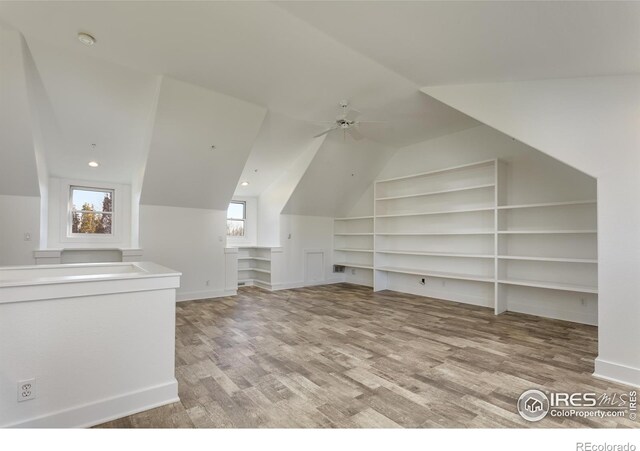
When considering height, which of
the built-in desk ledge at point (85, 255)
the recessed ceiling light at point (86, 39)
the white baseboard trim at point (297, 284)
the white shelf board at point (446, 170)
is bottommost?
the white baseboard trim at point (297, 284)

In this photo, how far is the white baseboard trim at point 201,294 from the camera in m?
5.67

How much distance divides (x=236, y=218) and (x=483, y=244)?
5.60m

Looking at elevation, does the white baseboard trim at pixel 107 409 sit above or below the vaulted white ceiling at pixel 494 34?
below

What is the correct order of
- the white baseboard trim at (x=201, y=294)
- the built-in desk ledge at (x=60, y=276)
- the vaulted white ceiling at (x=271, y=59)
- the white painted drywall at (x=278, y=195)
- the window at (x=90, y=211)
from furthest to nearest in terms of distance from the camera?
the white painted drywall at (x=278, y=195) → the window at (x=90, y=211) → the white baseboard trim at (x=201, y=294) → the vaulted white ceiling at (x=271, y=59) → the built-in desk ledge at (x=60, y=276)

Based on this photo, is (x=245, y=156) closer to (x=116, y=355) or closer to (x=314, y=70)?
(x=314, y=70)

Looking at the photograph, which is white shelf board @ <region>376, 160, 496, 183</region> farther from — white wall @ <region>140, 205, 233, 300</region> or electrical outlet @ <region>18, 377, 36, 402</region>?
electrical outlet @ <region>18, 377, 36, 402</region>

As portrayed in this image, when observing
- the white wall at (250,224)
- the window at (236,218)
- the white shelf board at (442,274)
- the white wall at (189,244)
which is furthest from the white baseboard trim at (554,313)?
the window at (236,218)

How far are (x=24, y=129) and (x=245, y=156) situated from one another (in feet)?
8.96

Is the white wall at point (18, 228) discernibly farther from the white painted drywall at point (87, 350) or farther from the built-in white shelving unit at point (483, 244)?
the built-in white shelving unit at point (483, 244)

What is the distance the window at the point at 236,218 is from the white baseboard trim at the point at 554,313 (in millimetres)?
6036

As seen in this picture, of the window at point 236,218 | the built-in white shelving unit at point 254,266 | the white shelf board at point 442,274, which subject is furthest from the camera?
the window at point 236,218

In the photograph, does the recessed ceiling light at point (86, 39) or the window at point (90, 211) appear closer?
the recessed ceiling light at point (86, 39)

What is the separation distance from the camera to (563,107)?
2.88m

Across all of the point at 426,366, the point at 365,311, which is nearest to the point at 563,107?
the point at 426,366
